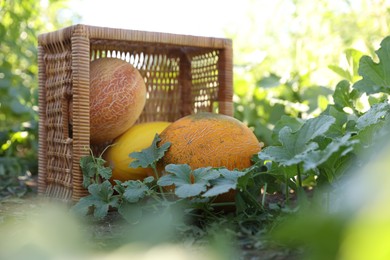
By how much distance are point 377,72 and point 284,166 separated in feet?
1.63

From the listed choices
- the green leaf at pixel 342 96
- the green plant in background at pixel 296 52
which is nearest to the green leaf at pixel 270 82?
the green plant in background at pixel 296 52

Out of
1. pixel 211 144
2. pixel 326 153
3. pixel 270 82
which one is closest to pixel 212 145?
pixel 211 144

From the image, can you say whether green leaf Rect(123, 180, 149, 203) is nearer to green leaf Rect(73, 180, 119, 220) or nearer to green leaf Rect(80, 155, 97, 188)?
green leaf Rect(73, 180, 119, 220)

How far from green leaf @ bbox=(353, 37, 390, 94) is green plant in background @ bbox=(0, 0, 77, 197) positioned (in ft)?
4.16

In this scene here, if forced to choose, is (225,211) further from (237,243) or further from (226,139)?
(237,243)

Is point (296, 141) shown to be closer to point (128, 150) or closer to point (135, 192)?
point (135, 192)

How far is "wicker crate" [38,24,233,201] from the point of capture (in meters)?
1.73

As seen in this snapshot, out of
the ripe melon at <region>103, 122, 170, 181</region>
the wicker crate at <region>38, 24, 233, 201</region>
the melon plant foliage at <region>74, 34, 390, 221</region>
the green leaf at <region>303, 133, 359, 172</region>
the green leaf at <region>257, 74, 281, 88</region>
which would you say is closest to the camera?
the green leaf at <region>303, 133, 359, 172</region>

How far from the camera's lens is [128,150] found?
185cm

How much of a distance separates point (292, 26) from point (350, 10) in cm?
36

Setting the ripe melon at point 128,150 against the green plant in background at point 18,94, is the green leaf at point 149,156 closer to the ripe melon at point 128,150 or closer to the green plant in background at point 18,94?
the ripe melon at point 128,150

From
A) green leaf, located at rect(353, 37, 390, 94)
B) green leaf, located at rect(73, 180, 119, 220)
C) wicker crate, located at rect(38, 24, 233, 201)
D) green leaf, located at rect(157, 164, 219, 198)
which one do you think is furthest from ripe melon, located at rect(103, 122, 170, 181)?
green leaf, located at rect(353, 37, 390, 94)

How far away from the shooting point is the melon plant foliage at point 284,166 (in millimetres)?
1230

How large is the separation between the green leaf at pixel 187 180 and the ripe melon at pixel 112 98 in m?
0.49
